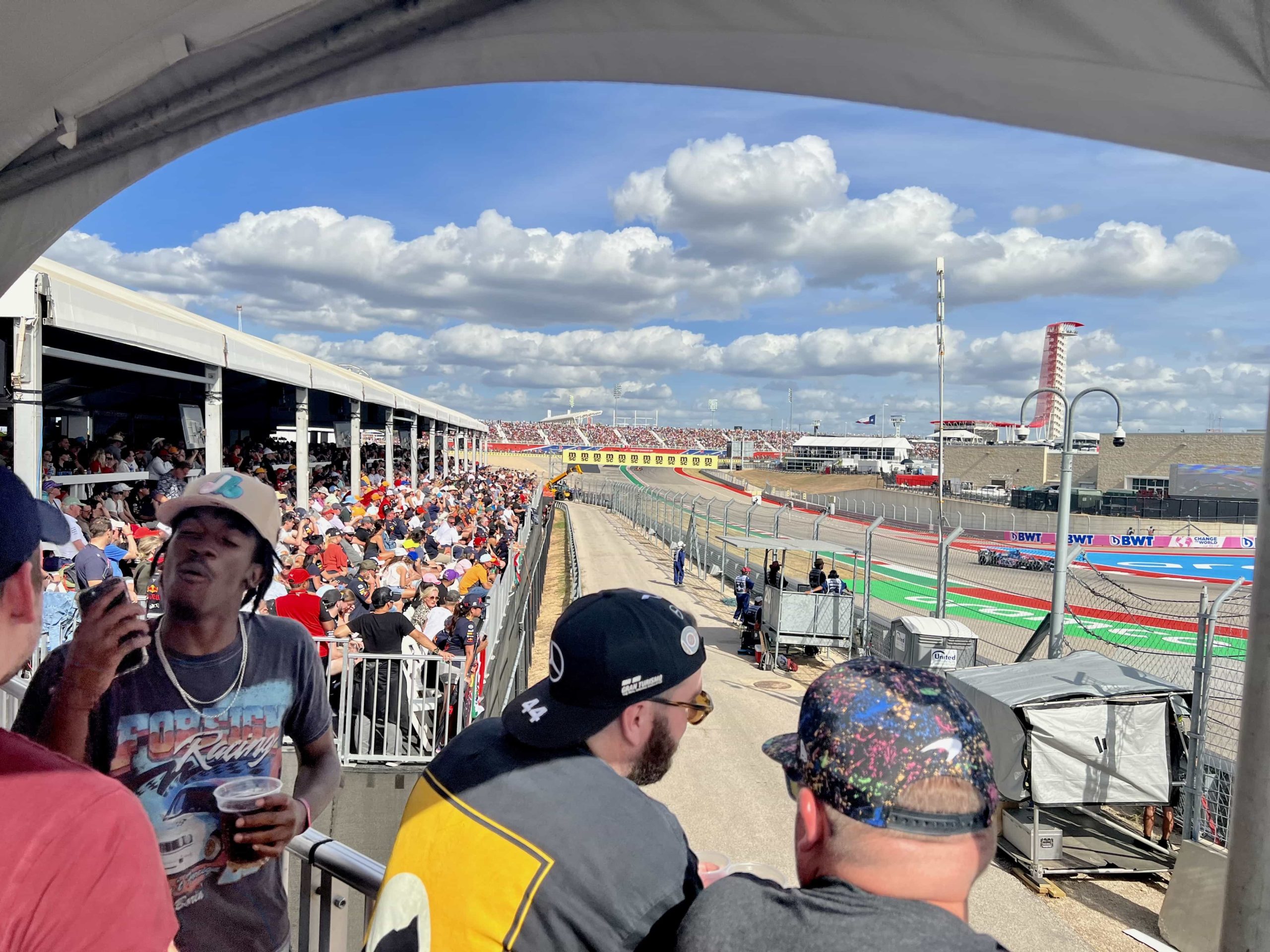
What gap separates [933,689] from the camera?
120 cm

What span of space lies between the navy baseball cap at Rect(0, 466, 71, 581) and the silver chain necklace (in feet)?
3.06

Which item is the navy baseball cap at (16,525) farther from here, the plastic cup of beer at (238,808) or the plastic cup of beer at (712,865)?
the plastic cup of beer at (712,865)

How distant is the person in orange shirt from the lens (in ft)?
31.2

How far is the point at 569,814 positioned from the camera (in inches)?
49.3

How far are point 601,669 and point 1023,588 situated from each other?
25.7 metres

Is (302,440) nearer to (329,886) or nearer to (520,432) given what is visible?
(329,886)

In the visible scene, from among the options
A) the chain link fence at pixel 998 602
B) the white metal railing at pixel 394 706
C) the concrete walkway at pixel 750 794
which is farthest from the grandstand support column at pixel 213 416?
the chain link fence at pixel 998 602

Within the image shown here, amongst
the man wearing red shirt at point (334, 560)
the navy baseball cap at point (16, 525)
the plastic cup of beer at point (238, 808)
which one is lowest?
the man wearing red shirt at point (334, 560)

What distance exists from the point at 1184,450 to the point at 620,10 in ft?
202

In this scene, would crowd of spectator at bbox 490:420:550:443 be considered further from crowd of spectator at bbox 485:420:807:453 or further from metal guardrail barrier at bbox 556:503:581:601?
metal guardrail barrier at bbox 556:503:581:601

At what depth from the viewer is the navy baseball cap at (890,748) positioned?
1.11m

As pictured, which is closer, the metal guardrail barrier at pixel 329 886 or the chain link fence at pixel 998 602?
the metal guardrail barrier at pixel 329 886

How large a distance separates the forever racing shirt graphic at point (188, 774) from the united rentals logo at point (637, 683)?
46.3 inches

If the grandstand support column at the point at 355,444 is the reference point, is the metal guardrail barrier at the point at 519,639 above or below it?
below
